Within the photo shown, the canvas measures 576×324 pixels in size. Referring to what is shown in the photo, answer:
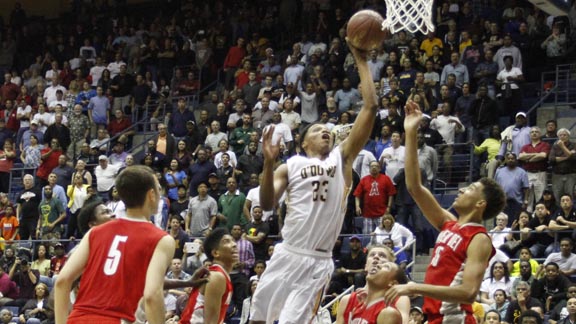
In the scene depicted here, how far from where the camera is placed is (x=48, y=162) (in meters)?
22.8

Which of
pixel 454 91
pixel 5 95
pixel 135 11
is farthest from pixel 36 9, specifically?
pixel 454 91

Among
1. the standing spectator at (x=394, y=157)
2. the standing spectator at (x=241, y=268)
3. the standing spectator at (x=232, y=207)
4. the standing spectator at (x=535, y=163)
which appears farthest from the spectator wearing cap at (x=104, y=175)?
the standing spectator at (x=535, y=163)

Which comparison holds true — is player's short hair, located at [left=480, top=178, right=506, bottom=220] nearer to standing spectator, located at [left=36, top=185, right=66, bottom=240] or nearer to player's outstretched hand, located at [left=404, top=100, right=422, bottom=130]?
player's outstretched hand, located at [left=404, top=100, right=422, bottom=130]

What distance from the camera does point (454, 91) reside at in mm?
19906

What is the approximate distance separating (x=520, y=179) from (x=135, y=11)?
15944mm

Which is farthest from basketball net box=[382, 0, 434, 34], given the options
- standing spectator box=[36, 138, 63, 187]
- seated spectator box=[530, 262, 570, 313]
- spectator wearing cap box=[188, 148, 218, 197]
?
standing spectator box=[36, 138, 63, 187]

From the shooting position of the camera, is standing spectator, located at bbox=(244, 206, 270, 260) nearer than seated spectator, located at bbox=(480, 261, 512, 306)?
No

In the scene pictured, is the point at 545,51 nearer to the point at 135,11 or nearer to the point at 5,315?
the point at 5,315

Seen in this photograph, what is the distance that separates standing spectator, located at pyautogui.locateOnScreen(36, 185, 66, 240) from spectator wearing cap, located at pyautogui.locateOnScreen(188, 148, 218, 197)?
261 cm

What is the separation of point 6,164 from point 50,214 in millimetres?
3493

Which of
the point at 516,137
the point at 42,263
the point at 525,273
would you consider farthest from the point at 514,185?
the point at 42,263

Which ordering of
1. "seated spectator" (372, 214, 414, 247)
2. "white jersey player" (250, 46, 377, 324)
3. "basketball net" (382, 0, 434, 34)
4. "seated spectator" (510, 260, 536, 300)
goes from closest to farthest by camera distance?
"white jersey player" (250, 46, 377, 324) → "basketball net" (382, 0, 434, 34) → "seated spectator" (510, 260, 536, 300) → "seated spectator" (372, 214, 414, 247)

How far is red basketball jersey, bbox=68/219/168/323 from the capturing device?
20.6 ft

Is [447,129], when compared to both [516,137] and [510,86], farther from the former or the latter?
[510,86]
